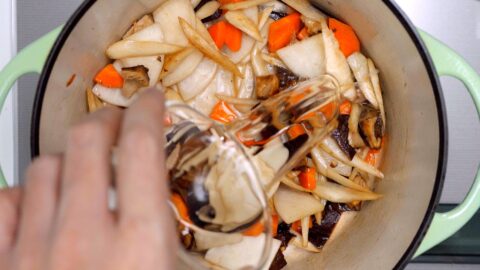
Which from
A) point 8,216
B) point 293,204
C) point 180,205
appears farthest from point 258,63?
point 8,216

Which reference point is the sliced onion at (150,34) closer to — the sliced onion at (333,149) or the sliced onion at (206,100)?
the sliced onion at (206,100)

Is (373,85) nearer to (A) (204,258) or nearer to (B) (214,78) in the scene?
(B) (214,78)

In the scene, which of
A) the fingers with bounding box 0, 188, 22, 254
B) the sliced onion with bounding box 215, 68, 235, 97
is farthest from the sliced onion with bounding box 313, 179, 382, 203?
the fingers with bounding box 0, 188, 22, 254

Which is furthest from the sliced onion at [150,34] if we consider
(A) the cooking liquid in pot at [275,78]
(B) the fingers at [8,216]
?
(B) the fingers at [8,216]

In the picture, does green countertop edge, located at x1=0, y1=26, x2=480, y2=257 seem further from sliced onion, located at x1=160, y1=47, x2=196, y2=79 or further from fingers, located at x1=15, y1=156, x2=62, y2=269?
fingers, located at x1=15, y1=156, x2=62, y2=269

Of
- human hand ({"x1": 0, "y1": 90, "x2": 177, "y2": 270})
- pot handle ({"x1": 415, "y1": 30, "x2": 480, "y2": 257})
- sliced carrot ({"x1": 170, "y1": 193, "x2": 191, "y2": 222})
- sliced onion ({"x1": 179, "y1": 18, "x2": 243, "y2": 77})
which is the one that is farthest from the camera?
sliced onion ({"x1": 179, "y1": 18, "x2": 243, "y2": 77})

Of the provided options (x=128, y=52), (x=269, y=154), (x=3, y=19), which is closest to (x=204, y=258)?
(x=269, y=154)
